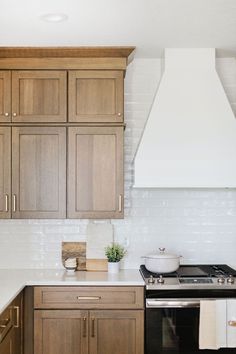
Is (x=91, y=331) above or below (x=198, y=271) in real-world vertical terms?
below

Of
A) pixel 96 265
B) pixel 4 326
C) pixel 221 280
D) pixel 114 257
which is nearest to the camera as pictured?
pixel 4 326

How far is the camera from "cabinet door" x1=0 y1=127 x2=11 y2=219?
3.78 m

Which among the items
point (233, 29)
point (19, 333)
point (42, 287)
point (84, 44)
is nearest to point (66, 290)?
point (42, 287)

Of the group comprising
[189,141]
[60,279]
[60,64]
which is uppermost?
[60,64]

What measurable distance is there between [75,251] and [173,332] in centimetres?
110

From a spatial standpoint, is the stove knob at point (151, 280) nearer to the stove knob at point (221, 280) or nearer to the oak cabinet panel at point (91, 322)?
the oak cabinet panel at point (91, 322)

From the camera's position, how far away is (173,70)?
3.86m

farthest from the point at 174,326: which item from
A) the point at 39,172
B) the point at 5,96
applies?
the point at 5,96

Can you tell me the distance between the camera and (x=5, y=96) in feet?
12.5

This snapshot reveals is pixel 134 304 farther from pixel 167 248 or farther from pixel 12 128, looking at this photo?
pixel 12 128

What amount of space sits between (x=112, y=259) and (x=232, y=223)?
1055 millimetres

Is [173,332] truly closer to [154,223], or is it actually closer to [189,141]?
[154,223]

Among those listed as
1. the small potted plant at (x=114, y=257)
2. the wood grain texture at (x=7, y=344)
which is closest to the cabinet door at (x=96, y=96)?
the small potted plant at (x=114, y=257)

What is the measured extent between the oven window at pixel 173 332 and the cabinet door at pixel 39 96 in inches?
63.7
